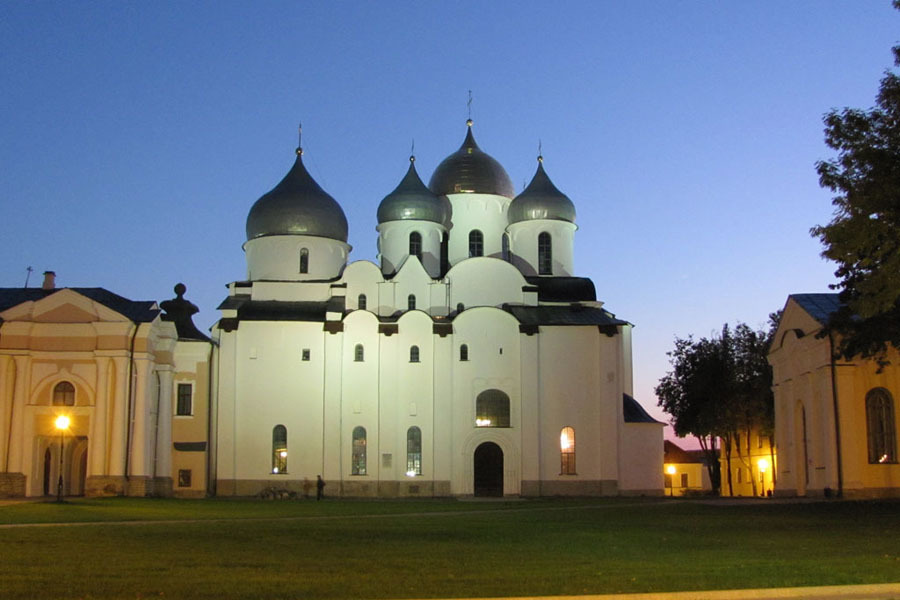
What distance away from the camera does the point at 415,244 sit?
63281 mm

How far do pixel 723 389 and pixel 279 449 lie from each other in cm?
2686

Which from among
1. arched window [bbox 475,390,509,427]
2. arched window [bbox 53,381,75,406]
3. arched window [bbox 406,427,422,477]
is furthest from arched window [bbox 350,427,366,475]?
arched window [bbox 53,381,75,406]

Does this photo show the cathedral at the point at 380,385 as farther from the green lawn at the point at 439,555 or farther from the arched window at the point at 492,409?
the green lawn at the point at 439,555

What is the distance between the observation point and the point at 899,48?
27.2 m

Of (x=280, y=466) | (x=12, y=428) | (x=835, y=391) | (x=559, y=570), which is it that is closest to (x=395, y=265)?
(x=280, y=466)

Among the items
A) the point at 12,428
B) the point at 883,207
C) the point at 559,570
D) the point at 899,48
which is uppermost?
the point at 899,48

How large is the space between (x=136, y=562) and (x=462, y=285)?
143 ft

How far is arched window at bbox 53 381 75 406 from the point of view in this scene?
47531mm

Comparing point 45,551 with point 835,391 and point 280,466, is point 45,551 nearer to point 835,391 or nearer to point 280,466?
point 835,391

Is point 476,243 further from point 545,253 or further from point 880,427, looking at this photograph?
point 880,427

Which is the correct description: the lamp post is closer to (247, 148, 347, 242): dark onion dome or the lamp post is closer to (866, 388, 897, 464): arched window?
(247, 148, 347, 242): dark onion dome

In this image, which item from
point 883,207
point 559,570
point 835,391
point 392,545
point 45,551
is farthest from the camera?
→ point 835,391

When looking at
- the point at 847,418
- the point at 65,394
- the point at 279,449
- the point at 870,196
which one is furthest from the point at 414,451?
the point at 870,196

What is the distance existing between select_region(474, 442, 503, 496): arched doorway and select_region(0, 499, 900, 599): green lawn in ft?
84.3
